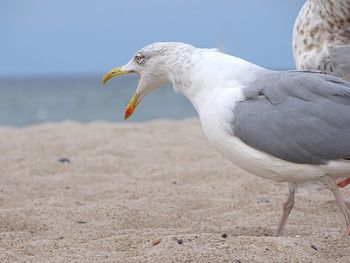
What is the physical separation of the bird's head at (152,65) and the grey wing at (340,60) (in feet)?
3.00

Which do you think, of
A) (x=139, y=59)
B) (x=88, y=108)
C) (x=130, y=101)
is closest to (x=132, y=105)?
(x=130, y=101)

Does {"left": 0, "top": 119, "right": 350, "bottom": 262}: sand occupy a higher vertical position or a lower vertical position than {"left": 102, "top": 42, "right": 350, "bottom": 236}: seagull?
lower

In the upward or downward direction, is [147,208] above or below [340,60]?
below

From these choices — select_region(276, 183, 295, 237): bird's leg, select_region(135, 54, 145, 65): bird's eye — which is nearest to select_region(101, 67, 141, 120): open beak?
select_region(135, 54, 145, 65): bird's eye

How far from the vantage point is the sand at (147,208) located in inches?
136

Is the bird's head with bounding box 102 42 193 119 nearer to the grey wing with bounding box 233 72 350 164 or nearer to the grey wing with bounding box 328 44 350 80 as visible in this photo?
the grey wing with bounding box 233 72 350 164

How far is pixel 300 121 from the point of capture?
3613mm

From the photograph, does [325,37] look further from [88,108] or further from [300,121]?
[88,108]

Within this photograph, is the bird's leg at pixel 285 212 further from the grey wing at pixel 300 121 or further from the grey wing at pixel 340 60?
the grey wing at pixel 340 60

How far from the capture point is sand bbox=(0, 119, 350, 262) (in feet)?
11.3

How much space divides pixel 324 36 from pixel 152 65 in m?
1.13

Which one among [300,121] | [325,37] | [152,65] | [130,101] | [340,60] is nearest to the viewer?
[300,121]

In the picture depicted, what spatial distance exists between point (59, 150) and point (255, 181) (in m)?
2.60

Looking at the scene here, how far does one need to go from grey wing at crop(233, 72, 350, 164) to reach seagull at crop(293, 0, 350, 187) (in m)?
0.78
